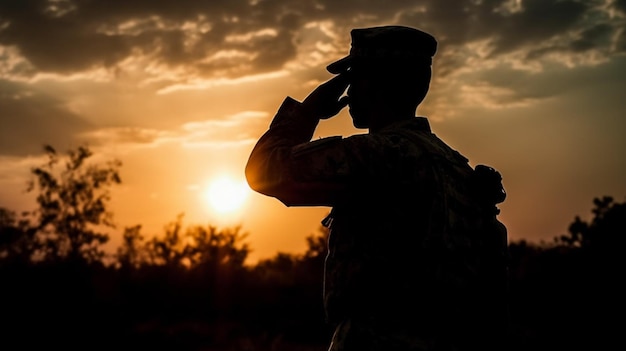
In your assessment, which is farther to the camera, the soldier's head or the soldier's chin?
the soldier's chin

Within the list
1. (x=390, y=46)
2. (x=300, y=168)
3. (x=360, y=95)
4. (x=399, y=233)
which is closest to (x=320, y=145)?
(x=300, y=168)

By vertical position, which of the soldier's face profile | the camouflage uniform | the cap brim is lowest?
the camouflage uniform

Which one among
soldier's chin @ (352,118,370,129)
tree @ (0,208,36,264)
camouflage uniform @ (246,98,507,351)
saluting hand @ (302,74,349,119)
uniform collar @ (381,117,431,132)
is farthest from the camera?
tree @ (0,208,36,264)

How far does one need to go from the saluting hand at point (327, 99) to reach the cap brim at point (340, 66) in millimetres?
35

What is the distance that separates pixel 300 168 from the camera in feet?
10.7

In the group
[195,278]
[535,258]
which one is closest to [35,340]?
[535,258]

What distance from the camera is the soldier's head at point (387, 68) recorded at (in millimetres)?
3656

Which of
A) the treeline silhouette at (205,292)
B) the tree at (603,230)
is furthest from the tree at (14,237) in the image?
the tree at (603,230)

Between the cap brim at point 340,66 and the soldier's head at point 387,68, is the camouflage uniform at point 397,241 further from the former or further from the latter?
the cap brim at point 340,66

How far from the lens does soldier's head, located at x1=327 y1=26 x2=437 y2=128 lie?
3.66 metres

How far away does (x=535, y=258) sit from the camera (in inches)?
1141

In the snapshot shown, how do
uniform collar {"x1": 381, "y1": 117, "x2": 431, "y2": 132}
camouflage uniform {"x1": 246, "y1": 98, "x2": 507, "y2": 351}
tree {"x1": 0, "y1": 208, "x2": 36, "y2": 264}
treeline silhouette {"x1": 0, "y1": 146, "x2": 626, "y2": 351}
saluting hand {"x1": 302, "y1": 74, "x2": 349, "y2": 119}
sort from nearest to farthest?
camouflage uniform {"x1": 246, "y1": 98, "x2": 507, "y2": 351} < uniform collar {"x1": 381, "y1": 117, "x2": 431, "y2": 132} < saluting hand {"x1": 302, "y1": 74, "x2": 349, "y2": 119} < treeline silhouette {"x1": 0, "y1": 146, "x2": 626, "y2": 351} < tree {"x1": 0, "y1": 208, "x2": 36, "y2": 264}

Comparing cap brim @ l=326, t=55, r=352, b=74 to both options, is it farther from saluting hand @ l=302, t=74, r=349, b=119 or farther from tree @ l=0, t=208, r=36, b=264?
tree @ l=0, t=208, r=36, b=264

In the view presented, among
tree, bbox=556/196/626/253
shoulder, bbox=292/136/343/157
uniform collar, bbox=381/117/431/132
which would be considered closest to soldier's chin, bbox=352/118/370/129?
uniform collar, bbox=381/117/431/132
